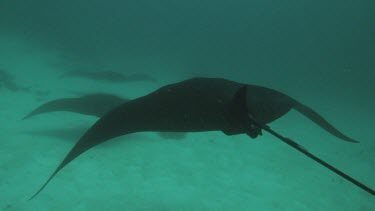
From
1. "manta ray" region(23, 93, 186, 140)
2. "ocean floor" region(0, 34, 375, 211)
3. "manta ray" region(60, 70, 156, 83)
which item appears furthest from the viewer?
"manta ray" region(60, 70, 156, 83)

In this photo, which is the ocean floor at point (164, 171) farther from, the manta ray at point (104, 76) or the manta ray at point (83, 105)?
the manta ray at point (104, 76)

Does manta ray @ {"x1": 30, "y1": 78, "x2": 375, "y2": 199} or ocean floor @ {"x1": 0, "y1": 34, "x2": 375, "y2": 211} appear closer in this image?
manta ray @ {"x1": 30, "y1": 78, "x2": 375, "y2": 199}

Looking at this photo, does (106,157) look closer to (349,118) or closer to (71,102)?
A: (71,102)

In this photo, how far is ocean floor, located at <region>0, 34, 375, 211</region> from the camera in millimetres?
6855

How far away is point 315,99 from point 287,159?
20862mm

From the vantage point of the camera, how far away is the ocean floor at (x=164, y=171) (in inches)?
270

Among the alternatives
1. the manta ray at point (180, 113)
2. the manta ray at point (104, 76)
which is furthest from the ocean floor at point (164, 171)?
the manta ray at point (104, 76)

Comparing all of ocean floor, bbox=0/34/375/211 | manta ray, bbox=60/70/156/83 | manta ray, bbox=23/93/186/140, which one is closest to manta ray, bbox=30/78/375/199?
ocean floor, bbox=0/34/375/211

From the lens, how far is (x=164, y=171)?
8.34m

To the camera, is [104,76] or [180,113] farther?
[104,76]

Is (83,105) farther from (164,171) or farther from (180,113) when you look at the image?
(180,113)

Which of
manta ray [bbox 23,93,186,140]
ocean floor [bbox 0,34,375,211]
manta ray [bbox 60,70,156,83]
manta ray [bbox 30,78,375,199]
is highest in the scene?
manta ray [bbox 30,78,375,199]

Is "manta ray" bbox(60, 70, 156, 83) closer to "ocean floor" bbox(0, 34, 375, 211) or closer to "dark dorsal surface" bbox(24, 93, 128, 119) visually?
"ocean floor" bbox(0, 34, 375, 211)

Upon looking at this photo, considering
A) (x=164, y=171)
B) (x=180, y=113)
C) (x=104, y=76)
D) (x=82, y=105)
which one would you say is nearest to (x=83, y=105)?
(x=82, y=105)
